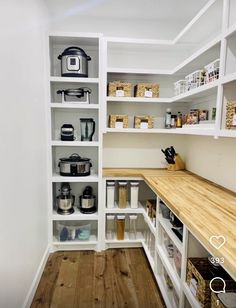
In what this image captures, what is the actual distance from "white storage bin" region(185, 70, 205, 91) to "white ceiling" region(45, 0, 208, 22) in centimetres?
80

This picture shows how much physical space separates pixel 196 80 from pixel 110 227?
185 cm

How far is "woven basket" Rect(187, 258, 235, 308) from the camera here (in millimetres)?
1087

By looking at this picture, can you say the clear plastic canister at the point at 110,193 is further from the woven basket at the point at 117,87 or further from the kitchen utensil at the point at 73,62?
the kitchen utensil at the point at 73,62

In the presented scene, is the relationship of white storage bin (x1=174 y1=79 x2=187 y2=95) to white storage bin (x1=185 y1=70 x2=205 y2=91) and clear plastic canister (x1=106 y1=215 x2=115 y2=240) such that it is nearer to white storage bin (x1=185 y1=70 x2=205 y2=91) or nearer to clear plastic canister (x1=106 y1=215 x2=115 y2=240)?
white storage bin (x1=185 y1=70 x2=205 y2=91)

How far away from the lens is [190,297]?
3.88 ft

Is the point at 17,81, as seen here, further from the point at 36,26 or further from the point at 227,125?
the point at 227,125

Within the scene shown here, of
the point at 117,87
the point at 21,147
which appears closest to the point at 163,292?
the point at 21,147

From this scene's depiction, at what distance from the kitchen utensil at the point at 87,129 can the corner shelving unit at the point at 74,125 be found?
6 centimetres

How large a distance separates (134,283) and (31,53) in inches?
81.0

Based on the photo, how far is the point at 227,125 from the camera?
4.60 feet

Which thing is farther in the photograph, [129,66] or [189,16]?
[129,66]

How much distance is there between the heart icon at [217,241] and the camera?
914 mm

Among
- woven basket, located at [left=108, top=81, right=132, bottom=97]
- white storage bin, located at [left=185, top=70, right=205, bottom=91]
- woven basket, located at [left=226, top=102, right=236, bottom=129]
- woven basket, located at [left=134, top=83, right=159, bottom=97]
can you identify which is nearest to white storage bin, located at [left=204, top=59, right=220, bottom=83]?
white storage bin, located at [left=185, top=70, right=205, bottom=91]

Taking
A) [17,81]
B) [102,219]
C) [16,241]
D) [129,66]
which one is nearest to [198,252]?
[16,241]
